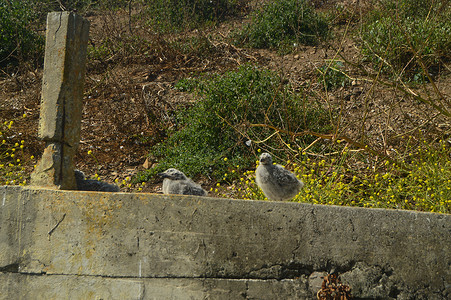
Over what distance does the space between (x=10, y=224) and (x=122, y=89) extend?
206 inches

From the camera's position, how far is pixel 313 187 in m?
5.39

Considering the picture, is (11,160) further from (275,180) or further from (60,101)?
(275,180)

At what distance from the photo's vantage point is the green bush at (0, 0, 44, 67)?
9.45m

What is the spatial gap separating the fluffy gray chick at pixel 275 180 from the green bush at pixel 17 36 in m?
6.81

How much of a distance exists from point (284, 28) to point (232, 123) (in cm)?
366

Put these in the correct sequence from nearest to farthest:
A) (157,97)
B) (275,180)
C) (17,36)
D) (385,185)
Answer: (275,180) → (385,185) → (157,97) → (17,36)

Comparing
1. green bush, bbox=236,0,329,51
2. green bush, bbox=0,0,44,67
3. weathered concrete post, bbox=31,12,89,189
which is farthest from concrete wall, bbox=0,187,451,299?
green bush, bbox=0,0,44,67

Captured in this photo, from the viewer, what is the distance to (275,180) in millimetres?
4422

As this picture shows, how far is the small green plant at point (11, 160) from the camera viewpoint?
6383 millimetres

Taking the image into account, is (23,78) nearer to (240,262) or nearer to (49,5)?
(49,5)

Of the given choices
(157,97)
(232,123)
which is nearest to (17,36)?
(157,97)

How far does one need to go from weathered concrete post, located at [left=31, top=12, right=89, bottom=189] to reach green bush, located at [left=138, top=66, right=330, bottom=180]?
307 cm

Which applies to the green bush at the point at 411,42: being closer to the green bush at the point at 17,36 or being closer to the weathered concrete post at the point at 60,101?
the weathered concrete post at the point at 60,101

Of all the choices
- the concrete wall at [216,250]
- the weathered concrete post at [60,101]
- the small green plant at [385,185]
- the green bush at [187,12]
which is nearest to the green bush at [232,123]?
the small green plant at [385,185]
